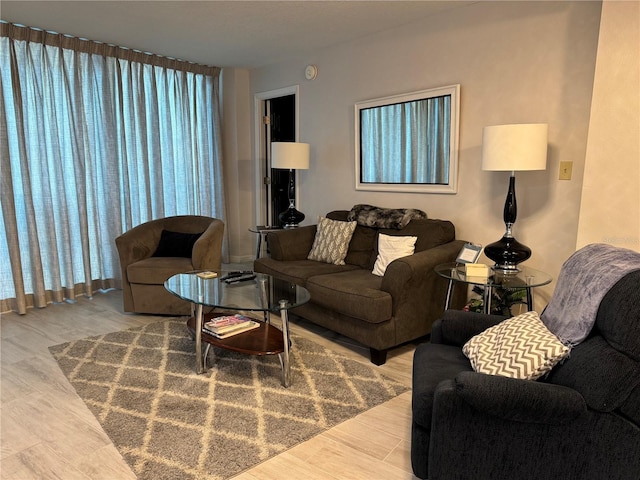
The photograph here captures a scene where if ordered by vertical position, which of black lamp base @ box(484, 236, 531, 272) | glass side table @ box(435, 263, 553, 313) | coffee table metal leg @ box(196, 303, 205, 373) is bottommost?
coffee table metal leg @ box(196, 303, 205, 373)

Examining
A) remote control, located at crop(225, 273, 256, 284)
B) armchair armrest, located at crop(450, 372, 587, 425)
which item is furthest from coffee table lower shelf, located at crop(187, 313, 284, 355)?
armchair armrest, located at crop(450, 372, 587, 425)

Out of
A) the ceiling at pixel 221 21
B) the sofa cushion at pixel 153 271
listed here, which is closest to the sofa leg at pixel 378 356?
the sofa cushion at pixel 153 271

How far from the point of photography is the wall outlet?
2.85 m

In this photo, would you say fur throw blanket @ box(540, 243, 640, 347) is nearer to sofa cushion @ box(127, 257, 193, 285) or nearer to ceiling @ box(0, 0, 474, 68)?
ceiling @ box(0, 0, 474, 68)

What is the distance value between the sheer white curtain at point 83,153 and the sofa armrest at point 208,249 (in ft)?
4.01

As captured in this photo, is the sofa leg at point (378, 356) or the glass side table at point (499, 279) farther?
the sofa leg at point (378, 356)

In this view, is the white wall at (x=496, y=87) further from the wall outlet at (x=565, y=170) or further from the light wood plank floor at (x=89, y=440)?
the light wood plank floor at (x=89, y=440)

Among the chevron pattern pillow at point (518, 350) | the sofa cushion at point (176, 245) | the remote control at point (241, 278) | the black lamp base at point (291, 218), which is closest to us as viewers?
the chevron pattern pillow at point (518, 350)

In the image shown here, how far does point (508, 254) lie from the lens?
110 inches

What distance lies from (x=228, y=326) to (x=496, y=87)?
8.21ft

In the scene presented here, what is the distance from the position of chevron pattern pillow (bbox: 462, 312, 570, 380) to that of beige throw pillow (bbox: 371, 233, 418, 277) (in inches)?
56.7

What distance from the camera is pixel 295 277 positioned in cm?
346

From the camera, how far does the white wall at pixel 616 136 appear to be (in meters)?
2.23

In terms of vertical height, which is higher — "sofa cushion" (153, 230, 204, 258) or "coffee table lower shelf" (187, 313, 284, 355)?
"sofa cushion" (153, 230, 204, 258)
